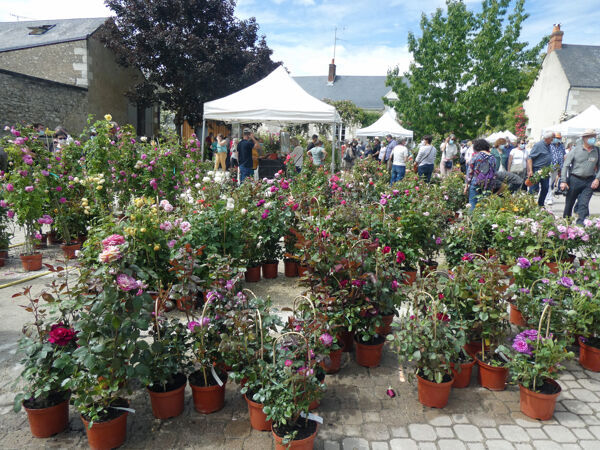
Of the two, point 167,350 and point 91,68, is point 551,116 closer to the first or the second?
point 91,68

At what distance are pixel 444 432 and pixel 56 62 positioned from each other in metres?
16.5

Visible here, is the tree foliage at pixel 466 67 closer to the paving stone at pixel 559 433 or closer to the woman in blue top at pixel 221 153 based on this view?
the woman in blue top at pixel 221 153

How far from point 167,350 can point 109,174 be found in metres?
4.21

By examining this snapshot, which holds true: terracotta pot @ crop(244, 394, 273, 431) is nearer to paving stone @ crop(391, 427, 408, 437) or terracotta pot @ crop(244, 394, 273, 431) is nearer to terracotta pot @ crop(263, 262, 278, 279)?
paving stone @ crop(391, 427, 408, 437)

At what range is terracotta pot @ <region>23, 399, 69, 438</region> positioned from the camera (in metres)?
2.13

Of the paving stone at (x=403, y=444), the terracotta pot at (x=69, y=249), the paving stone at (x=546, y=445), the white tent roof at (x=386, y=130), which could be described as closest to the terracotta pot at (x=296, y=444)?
the paving stone at (x=403, y=444)

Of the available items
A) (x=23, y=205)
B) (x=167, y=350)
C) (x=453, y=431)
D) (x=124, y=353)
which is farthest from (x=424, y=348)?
(x=23, y=205)

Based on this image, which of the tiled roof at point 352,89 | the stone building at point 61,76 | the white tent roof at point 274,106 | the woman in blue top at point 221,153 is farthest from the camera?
the tiled roof at point 352,89

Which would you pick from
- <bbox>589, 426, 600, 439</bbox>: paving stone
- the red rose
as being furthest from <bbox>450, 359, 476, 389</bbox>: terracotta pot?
the red rose

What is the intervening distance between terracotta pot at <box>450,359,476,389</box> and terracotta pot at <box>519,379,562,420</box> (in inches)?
12.8

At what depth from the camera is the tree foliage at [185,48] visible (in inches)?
610

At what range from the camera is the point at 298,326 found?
2344 millimetres

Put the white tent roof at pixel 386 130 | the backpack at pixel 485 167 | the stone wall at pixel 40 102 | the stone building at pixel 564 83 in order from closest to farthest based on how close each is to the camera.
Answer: the backpack at pixel 485 167 < the stone wall at pixel 40 102 < the white tent roof at pixel 386 130 < the stone building at pixel 564 83

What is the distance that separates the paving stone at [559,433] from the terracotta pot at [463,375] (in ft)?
1.63
